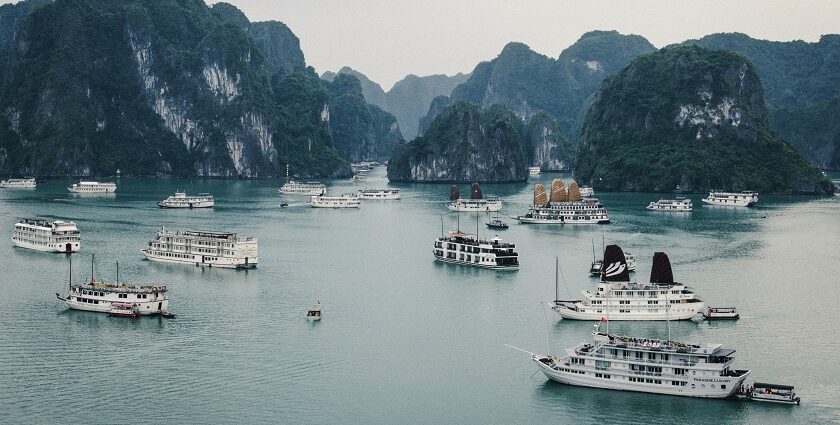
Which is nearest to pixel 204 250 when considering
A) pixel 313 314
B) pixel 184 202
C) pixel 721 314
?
pixel 313 314

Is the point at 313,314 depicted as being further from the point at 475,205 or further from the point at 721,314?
the point at 475,205

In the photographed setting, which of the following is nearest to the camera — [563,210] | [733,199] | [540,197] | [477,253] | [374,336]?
[374,336]

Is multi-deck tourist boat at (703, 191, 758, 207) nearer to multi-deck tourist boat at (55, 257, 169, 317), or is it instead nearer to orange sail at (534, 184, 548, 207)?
orange sail at (534, 184, 548, 207)

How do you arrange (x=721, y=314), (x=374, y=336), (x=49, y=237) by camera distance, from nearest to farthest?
(x=374, y=336) → (x=721, y=314) → (x=49, y=237)

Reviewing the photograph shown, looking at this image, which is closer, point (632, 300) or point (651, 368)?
point (651, 368)

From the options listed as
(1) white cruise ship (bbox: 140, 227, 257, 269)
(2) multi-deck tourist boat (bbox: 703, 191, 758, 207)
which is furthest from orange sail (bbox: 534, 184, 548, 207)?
(1) white cruise ship (bbox: 140, 227, 257, 269)
